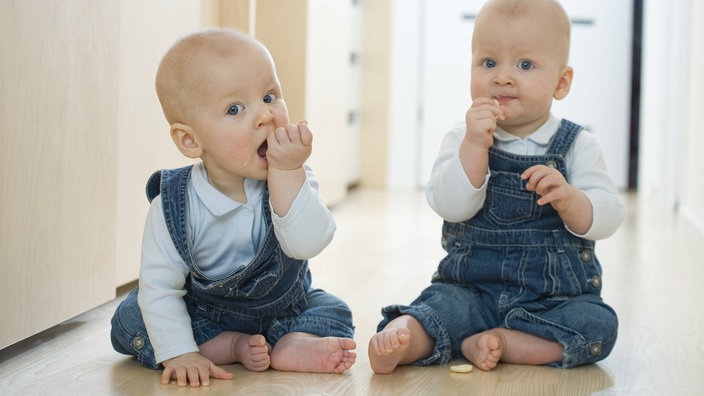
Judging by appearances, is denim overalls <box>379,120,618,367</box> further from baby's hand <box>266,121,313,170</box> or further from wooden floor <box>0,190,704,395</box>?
baby's hand <box>266,121,313,170</box>

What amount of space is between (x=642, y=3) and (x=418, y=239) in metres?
2.02

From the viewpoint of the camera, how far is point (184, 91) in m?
1.11

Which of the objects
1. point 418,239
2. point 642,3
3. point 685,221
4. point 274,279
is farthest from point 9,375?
point 642,3

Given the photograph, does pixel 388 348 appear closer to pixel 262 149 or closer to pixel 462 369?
pixel 462 369

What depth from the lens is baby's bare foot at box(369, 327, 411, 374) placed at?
1.10m

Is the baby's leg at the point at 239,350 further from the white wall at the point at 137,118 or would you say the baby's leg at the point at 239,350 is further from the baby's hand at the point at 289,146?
the white wall at the point at 137,118

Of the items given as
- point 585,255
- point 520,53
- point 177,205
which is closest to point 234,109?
point 177,205

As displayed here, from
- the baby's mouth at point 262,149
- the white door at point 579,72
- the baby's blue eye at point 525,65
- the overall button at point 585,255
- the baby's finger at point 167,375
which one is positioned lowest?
the baby's finger at point 167,375

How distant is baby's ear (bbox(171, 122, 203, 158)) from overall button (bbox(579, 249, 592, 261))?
0.51 metres

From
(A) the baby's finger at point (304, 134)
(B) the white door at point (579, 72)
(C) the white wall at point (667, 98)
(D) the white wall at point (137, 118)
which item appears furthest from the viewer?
(B) the white door at point (579, 72)

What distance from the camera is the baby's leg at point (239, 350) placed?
1.12 metres

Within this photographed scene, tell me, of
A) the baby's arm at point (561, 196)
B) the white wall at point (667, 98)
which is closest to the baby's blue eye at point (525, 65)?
the baby's arm at point (561, 196)

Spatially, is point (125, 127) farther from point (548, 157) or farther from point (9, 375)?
point (548, 157)

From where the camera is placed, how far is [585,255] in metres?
1.26
